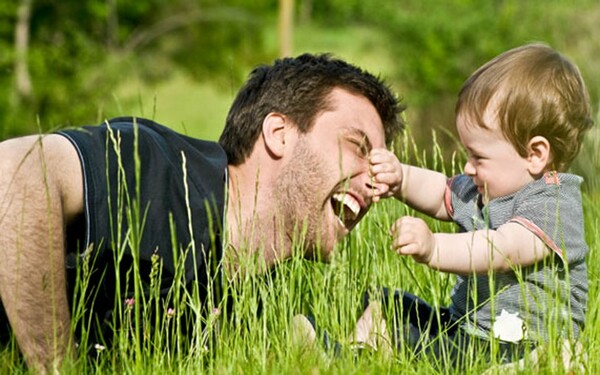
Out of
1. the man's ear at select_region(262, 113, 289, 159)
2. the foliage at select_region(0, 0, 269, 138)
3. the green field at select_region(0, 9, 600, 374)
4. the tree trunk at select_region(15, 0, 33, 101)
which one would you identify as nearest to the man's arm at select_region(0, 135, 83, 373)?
the green field at select_region(0, 9, 600, 374)

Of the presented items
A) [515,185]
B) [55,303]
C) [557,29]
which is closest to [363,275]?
[515,185]

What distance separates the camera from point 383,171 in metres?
3.60

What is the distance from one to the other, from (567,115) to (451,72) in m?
24.8

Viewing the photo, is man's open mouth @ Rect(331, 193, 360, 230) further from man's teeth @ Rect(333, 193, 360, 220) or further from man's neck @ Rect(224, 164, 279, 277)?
man's neck @ Rect(224, 164, 279, 277)

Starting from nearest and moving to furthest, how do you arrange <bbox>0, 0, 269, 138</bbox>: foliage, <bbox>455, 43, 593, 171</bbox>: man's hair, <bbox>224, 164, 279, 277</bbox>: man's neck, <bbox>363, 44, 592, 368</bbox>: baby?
<bbox>363, 44, 592, 368</bbox>: baby, <bbox>455, 43, 593, 171</bbox>: man's hair, <bbox>224, 164, 279, 277</bbox>: man's neck, <bbox>0, 0, 269, 138</bbox>: foliage

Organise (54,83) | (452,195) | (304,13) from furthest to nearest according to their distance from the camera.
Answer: (304,13) < (54,83) < (452,195)

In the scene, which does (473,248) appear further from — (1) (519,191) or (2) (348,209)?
(2) (348,209)

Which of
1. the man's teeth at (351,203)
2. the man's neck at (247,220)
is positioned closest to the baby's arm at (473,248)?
the man's teeth at (351,203)

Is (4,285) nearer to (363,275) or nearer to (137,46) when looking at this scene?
(363,275)

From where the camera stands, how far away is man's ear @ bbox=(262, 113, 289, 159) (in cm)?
386

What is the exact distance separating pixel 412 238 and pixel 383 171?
463mm

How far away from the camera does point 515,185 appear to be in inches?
140

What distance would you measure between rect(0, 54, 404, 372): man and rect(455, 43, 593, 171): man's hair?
17.3 inches

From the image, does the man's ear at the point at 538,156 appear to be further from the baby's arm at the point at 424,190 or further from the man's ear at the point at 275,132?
the man's ear at the point at 275,132
